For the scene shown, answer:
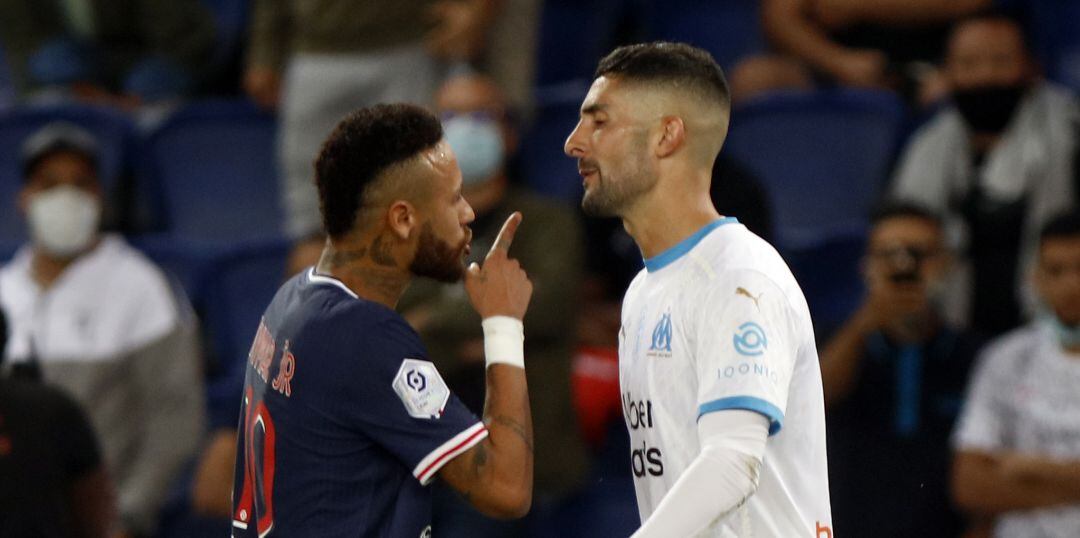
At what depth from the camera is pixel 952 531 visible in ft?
21.2

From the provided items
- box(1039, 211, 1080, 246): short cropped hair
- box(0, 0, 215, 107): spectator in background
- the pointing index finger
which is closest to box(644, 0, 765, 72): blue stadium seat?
box(0, 0, 215, 107): spectator in background

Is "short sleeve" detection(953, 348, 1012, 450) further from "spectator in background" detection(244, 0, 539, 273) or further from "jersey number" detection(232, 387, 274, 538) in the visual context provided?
"jersey number" detection(232, 387, 274, 538)

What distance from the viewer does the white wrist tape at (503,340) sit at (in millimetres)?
3820

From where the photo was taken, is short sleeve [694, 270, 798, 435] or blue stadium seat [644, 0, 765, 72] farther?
blue stadium seat [644, 0, 765, 72]

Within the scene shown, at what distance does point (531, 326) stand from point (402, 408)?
2.71 metres

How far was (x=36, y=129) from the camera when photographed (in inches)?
332

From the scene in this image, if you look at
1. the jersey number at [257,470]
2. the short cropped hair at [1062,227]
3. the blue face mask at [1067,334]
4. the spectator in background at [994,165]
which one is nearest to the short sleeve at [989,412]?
the blue face mask at [1067,334]

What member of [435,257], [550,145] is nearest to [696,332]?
[435,257]

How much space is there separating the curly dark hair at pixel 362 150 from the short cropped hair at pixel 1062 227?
321 centimetres

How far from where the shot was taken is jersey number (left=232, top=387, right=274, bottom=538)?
3762 mm

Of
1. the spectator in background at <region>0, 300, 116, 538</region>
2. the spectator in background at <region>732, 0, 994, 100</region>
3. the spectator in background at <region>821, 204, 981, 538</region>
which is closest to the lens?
the spectator in background at <region>0, 300, 116, 538</region>

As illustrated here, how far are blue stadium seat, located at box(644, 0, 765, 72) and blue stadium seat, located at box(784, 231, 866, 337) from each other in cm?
139

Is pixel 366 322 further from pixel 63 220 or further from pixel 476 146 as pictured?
pixel 63 220

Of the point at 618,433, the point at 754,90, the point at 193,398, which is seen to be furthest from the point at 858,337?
the point at 193,398
